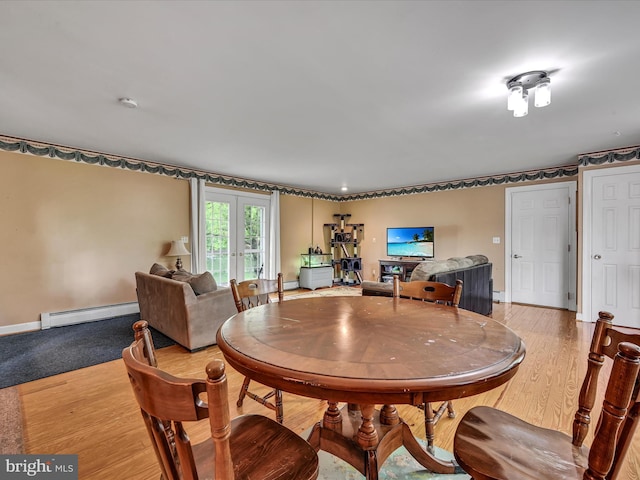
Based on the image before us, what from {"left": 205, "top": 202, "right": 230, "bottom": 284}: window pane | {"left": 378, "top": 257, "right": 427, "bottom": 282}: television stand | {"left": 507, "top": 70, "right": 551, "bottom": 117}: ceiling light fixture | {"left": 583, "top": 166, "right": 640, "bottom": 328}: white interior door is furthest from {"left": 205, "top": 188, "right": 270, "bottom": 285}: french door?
{"left": 583, "top": 166, "right": 640, "bottom": 328}: white interior door

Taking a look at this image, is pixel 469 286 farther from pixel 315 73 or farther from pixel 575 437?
pixel 315 73

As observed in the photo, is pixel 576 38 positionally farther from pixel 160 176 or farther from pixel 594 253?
pixel 160 176

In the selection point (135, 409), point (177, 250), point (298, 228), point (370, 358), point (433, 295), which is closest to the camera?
point (370, 358)

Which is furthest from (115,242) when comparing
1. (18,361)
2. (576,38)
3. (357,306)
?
(576,38)

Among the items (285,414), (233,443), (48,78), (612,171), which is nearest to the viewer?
(233,443)

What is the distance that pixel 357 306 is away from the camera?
1784 millimetres

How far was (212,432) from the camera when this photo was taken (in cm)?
62

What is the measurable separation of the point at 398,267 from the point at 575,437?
225 inches

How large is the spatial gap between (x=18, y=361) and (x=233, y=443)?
10.7 ft

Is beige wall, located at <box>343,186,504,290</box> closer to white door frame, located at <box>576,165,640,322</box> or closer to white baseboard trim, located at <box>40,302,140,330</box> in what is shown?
white door frame, located at <box>576,165,640,322</box>

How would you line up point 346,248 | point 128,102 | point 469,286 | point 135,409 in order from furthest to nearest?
1. point 346,248
2. point 469,286
3. point 128,102
4. point 135,409

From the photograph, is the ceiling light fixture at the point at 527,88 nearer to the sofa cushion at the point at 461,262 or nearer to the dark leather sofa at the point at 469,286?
the dark leather sofa at the point at 469,286

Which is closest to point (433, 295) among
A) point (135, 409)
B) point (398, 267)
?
point (135, 409)

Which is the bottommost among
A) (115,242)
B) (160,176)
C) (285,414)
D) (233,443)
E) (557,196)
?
(285,414)
